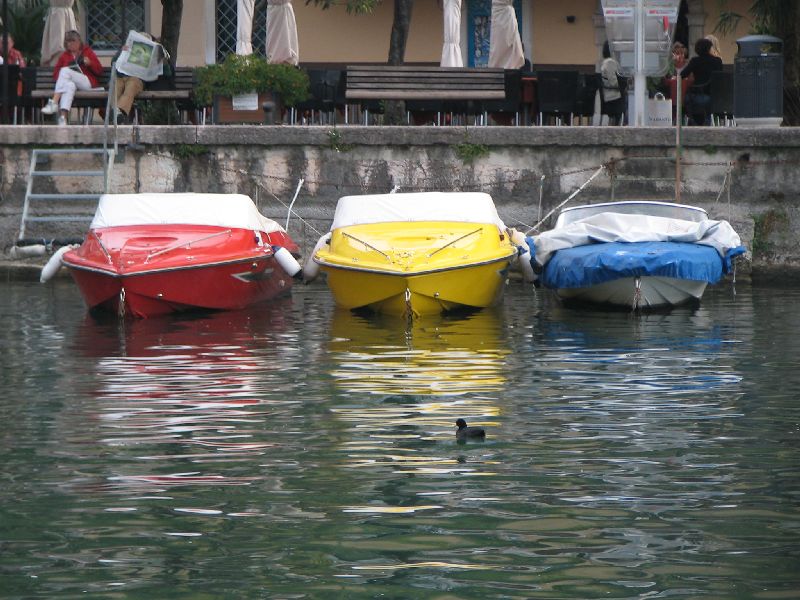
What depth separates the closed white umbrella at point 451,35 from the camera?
2464 centimetres

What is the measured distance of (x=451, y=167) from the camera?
21844mm

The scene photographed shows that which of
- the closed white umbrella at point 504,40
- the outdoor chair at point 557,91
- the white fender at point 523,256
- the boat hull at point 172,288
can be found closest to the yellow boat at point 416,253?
the white fender at point 523,256

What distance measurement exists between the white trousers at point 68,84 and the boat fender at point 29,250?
2.52m

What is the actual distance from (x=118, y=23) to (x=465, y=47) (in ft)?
21.8

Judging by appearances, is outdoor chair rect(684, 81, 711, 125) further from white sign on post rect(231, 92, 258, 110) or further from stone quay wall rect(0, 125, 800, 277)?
white sign on post rect(231, 92, 258, 110)

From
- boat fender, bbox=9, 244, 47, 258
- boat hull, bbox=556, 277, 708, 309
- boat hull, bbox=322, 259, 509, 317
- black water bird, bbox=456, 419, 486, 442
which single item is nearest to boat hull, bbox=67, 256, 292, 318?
boat hull, bbox=322, 259, 509, 317

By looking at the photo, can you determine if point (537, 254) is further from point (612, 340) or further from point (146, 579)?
point (146, 579)

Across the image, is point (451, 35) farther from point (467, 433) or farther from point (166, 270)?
point (467, 433)

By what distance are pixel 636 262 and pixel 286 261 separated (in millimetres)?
3713

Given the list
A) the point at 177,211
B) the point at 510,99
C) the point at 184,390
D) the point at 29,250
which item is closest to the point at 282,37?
the point at 510,99

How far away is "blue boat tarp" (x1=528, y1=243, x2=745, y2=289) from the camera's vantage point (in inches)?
702

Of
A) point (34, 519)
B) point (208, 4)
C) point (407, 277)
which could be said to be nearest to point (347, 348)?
point (407, 277)

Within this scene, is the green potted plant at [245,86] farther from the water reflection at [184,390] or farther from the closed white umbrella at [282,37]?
the water reflection at [184,390]

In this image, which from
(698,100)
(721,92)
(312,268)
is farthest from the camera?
(698,100)
